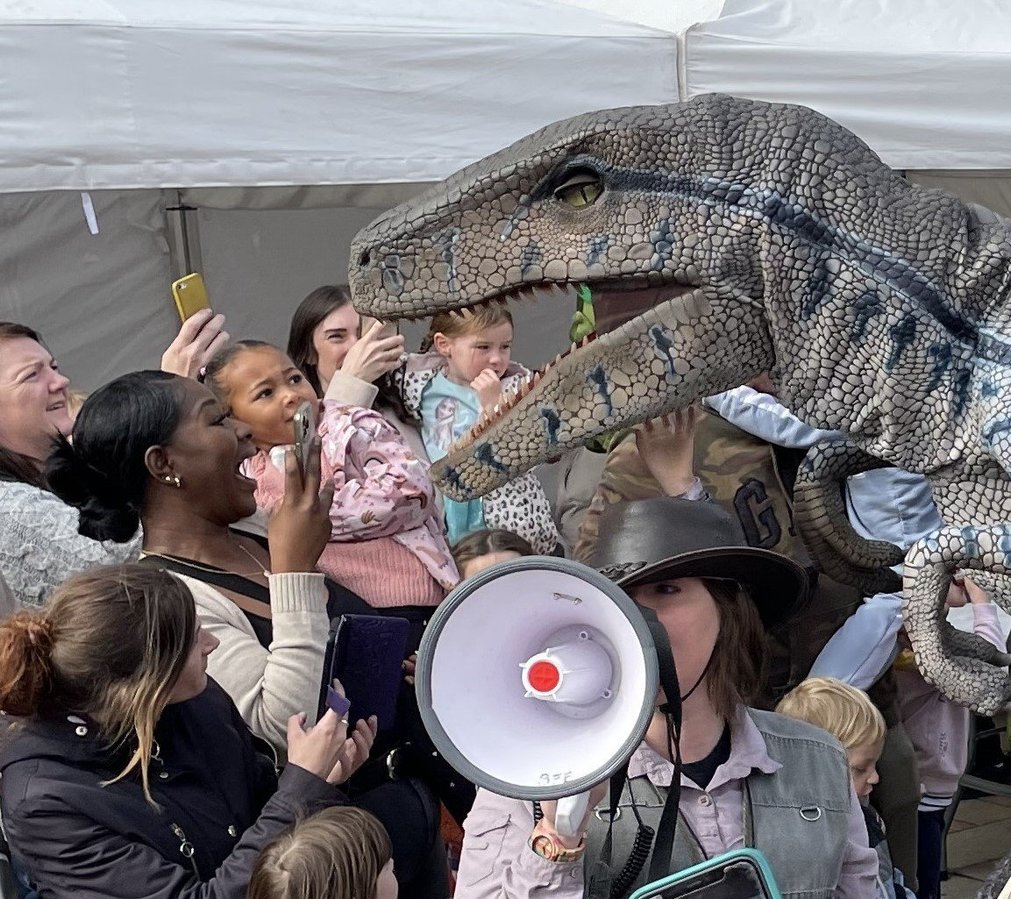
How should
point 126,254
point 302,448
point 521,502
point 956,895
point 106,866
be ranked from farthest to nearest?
point 126,254
point 956,895
point 521,502
point 302,448
point 106,866

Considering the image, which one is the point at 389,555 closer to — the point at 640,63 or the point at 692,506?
the point at 692,506

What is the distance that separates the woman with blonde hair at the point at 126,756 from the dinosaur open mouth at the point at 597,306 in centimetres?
115

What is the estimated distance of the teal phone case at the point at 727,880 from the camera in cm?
143

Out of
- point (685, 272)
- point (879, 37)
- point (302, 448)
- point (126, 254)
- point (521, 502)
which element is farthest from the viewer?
point (126, 254)

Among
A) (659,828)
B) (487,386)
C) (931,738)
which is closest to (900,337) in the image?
(659,828)

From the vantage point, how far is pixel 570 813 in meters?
1.69

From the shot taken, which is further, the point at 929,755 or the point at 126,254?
the point at 126,254

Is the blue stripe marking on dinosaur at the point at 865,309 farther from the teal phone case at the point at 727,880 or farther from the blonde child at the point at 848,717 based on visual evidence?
the blonde child at the point at 848,717

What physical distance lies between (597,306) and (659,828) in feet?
2.59

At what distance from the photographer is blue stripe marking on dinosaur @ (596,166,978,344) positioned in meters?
1.35

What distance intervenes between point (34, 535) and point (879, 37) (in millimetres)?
3063

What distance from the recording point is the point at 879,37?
4516 millimetres

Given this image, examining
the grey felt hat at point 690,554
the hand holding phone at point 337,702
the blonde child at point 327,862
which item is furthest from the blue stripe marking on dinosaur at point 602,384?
the hand holding phone at point 337,702

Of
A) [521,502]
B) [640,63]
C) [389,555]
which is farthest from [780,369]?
[640,63]
